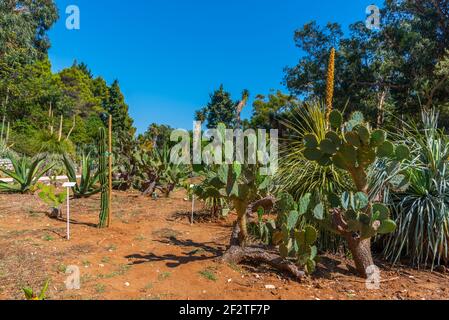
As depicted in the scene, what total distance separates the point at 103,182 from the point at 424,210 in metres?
3.80

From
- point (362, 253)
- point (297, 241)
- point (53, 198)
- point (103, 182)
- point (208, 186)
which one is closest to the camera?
point (297, 241)

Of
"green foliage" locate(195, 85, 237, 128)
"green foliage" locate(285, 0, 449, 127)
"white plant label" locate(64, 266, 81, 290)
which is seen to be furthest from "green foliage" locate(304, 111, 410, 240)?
"green foliage" locate(195, 85, 237, 128)

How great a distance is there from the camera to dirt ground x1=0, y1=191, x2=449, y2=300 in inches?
96.3

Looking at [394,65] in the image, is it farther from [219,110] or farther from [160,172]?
[219,110]

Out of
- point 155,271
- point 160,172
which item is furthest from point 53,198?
point 160,172

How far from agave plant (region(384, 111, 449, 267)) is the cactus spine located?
338cm

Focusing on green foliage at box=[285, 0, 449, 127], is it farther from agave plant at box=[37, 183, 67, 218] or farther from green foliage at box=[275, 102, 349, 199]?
agave plant at box=[37, 183, 67, 218]

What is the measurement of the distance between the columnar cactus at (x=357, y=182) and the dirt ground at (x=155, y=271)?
420 mm

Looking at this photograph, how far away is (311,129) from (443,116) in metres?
5.64

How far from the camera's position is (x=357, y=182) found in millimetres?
2967

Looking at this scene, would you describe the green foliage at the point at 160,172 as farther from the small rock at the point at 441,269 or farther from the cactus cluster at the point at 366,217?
the small rock at the point at 441,269

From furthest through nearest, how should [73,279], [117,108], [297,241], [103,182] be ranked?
[117,108]
[103,182]
[297,241]
[73,279]

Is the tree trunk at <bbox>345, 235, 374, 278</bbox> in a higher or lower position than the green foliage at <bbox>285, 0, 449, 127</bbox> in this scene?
lower
